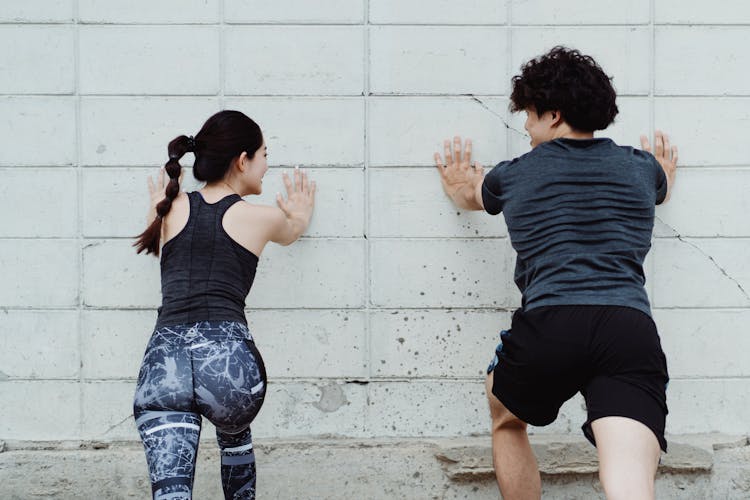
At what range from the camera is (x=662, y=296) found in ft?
11.8

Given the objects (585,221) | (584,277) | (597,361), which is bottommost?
(597,361)

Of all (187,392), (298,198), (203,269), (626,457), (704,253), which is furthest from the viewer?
(704,253)

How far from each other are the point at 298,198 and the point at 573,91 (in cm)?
117

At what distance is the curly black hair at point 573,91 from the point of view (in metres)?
2.74

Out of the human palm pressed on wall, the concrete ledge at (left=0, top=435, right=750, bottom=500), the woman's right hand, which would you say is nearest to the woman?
the woman's right hand

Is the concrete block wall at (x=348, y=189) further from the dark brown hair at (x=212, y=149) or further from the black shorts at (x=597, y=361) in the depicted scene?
the black shorts at (x=597, y=361)

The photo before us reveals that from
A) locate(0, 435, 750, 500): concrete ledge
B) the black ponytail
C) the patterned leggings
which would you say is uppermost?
the black ponytail

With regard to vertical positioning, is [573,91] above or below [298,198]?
above

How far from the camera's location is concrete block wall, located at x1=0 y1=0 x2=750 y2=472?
11.6 ft

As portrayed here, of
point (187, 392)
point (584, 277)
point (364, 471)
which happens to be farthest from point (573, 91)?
point (364, 471)

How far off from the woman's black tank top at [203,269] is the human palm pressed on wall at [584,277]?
0.83 metres

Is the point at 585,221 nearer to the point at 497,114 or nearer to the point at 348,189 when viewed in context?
the point at 497,114

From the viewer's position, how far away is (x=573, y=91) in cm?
273

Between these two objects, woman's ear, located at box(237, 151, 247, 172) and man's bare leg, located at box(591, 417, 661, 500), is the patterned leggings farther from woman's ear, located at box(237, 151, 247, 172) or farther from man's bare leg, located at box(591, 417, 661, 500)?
man's bare leg, located at box(591, 417, 661, 500)
